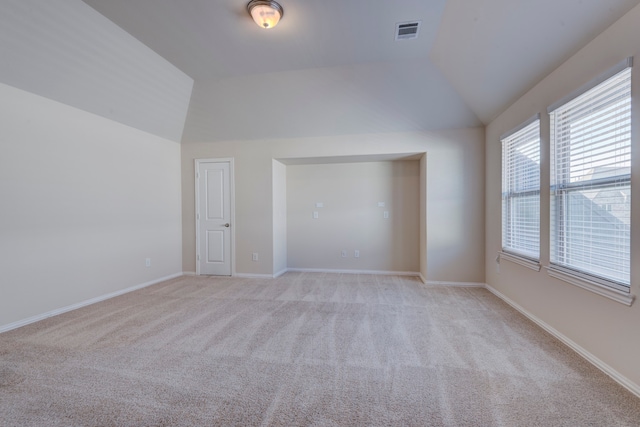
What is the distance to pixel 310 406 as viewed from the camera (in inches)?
62.2

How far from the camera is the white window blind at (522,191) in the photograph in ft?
9.24

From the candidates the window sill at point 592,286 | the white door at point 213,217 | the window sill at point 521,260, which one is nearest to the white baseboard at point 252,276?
the white door at point 213,217

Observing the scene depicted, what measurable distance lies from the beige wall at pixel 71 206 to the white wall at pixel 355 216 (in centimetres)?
245

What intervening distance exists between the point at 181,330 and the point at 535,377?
3.02m

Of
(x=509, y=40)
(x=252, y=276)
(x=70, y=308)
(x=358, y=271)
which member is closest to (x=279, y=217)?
(x=252, y=276)

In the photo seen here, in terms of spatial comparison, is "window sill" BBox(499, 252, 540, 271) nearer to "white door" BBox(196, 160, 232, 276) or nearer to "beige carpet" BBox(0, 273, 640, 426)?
"beige carpet" BBox(0, 273, 640, 426)

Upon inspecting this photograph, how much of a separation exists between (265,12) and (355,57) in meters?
1.26

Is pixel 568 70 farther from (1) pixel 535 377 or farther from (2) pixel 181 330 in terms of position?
(2) pixel 181 330

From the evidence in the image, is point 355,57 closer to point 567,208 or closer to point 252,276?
point 567,208

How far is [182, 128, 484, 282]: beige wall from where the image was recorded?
4.06 meters

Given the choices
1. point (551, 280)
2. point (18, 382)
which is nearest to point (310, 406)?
point (18, 382)

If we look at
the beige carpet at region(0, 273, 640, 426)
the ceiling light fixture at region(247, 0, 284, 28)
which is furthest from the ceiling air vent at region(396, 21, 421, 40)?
the beige carpet at region(0, 273, 640, 426)

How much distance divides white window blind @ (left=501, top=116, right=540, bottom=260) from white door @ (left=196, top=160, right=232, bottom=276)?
4.35 metres

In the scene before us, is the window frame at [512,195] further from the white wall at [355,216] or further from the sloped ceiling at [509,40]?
the white wall at [355,216]
